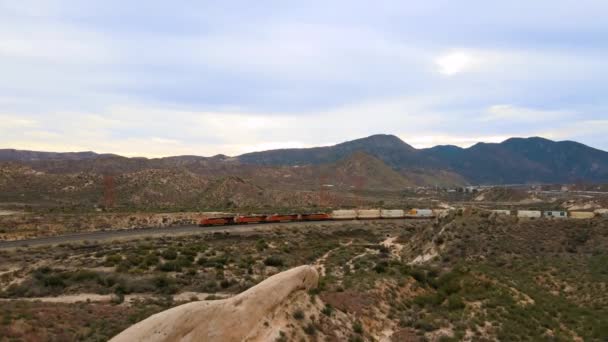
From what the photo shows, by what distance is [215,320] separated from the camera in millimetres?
14758

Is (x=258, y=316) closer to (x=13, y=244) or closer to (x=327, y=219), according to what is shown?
(x=13, y=244)

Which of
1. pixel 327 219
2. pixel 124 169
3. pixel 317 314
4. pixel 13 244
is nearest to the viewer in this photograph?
pixel 317 314

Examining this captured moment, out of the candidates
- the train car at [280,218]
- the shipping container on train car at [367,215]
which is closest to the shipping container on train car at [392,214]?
the shipping container on train car at [367,215]

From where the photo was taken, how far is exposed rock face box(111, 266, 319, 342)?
14047mm

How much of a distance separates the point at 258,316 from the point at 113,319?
6.76 meters

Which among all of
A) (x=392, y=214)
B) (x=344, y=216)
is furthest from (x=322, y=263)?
(x=392, y=214)

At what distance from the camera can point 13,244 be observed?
152 ft

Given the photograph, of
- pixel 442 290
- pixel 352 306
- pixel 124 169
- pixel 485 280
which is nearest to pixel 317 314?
pixel 352 306

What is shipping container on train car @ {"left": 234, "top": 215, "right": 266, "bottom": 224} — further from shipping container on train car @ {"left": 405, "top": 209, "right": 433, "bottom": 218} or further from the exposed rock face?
the exposed rock face

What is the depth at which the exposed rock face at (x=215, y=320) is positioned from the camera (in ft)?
46.1

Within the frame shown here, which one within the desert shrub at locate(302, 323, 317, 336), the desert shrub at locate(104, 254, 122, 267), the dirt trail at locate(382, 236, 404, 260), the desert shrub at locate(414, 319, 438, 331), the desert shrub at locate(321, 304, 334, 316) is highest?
the desert shrub at locate(321, 304, 334, 316)

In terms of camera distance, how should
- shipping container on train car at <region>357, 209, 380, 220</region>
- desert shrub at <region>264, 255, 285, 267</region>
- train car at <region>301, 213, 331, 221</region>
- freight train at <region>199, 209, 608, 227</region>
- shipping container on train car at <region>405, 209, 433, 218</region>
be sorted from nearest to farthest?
desert shrub at <region>264, 255, 285, 267</region> → freight train at <region>199, 209, 608, 227</region> → train car at <region>301, 213, 331, 221</region> → shipping container on train car at <region>357, 209, 380, 220</region> → shipping container on train car at <region>405, 209, 433, 218</region>

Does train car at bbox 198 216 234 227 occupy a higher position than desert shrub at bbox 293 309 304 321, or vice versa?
desert shrub at bbox 293 309 304 321

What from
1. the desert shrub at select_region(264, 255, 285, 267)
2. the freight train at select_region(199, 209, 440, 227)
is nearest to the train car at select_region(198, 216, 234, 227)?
the freight train at select_region(199, 209, 440, 227)
